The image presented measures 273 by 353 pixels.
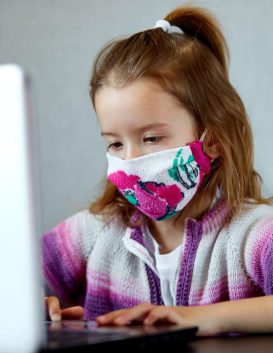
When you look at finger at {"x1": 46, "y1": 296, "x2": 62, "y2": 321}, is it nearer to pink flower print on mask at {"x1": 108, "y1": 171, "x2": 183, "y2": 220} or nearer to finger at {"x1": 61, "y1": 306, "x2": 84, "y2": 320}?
finger at {"x1": 61, "y1": 306, "x2": 84, "y2": 320}

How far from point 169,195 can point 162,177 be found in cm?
4

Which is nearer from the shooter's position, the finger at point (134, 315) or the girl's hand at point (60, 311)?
the finger at point (134, 315)

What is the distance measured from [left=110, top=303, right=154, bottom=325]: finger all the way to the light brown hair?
0.42 meters

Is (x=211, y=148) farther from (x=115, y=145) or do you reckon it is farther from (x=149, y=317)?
(x=149, y=317)

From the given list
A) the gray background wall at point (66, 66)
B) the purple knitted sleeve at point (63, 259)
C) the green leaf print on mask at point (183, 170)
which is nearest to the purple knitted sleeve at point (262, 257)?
the green leaf print on mask at point (183, 170)

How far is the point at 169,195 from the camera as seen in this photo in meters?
1.14

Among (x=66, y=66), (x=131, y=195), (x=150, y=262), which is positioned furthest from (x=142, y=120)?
(x=66, y=66)

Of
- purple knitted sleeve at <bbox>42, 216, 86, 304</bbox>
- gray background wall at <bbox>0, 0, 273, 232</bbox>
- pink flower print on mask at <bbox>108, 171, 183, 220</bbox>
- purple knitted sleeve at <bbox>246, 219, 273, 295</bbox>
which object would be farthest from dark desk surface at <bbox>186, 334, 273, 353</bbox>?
gray background wall at <bbox>0, 0, 273, 232</bbox>

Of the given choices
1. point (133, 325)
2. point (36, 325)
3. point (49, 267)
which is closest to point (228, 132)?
point (49, 267)

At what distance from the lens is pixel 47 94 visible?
172 cm

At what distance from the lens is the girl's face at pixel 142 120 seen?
1.11 meters

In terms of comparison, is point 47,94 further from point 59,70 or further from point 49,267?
point 49,267

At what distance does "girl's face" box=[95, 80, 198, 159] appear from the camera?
111 cm

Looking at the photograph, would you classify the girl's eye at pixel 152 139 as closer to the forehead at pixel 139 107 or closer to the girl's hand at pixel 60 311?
the forehead at pixel 139 107
